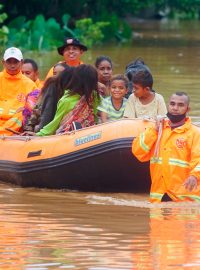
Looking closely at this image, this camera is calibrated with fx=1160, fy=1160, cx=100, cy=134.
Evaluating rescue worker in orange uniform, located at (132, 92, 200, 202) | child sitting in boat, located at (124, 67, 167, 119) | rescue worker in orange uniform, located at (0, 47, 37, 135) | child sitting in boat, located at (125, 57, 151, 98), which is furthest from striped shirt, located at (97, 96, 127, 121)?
rescue worker in orange uniform, located at (0, 47, 37, 135)

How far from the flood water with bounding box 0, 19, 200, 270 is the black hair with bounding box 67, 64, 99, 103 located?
89 centimetres

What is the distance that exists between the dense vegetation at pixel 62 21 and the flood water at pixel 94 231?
18.2m

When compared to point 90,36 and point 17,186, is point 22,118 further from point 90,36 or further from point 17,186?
point 90,36

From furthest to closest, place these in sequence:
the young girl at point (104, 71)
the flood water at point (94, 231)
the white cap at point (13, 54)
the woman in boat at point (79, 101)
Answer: the white cap at point (13, 54) < the young girl at point (104, 71) < the woman in boat at point (79, 101) < the flood water at point (94, 231)

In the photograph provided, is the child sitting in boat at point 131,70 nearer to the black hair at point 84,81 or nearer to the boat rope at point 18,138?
the black hair at point 84,81

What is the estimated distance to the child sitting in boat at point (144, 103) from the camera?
31.5 feet

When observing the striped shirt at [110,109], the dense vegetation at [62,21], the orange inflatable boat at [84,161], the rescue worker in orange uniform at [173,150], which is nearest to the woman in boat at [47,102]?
the orange inflatable boat at [84,161]

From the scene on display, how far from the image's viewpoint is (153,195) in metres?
8.84

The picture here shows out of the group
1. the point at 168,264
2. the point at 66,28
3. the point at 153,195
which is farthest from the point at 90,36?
the point at 168,264

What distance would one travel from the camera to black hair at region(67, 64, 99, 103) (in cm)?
1008

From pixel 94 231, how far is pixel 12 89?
4.11 m

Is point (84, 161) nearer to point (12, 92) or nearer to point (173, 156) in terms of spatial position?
point (173, 156)

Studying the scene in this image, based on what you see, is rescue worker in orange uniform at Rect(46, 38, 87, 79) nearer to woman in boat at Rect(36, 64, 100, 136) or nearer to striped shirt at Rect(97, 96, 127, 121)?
woman in boat at Rect(36, 64, 100, 136)

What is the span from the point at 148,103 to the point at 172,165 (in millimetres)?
1173
